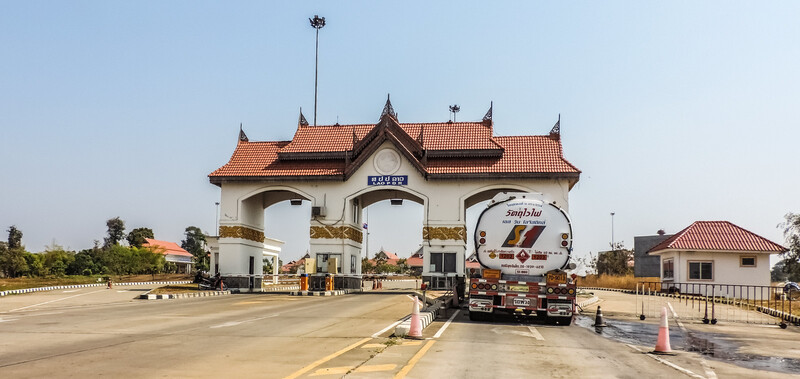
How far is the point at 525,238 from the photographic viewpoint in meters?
19.7

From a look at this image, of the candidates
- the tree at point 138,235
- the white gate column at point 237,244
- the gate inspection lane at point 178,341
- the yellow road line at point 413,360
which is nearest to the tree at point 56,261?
the tree at point 138,235

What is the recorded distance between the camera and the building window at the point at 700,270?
4125 cm

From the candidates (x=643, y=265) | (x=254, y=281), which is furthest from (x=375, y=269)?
(x=254, y=281)

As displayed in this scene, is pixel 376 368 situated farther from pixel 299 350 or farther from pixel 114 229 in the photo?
pixel 114 229

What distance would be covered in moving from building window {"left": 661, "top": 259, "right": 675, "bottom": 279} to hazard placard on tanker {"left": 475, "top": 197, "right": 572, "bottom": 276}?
2611 cm

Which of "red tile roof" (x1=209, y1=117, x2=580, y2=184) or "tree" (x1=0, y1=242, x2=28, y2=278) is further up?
"red tile roof" (x1=209, y1=117, x2=580, y2=184)

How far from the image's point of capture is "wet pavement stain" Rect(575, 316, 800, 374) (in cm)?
1258

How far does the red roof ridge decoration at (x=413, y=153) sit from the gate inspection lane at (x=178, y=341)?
2087 centimetres

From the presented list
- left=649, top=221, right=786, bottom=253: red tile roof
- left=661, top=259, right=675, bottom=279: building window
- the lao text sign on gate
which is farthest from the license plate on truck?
left=661, top=259, right=675, bottom=279: building window

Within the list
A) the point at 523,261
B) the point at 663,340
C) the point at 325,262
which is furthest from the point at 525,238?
the point at 325,262

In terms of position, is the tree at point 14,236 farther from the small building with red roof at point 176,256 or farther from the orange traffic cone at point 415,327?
the orange traffic cone at point 415,327

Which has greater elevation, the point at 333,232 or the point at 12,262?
the point at 333,232

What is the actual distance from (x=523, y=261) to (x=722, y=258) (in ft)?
87.1

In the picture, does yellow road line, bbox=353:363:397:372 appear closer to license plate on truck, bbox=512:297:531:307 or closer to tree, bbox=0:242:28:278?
license plate on truck, bbox=512:297:531:307
